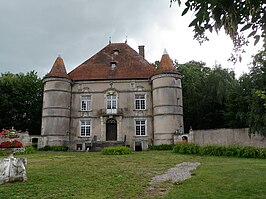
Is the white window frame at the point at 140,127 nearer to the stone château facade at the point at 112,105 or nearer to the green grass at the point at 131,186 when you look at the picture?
the stone château facade at the point at 112,105

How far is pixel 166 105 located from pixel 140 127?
12.4 ft

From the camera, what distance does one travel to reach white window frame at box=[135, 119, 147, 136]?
25.9 m

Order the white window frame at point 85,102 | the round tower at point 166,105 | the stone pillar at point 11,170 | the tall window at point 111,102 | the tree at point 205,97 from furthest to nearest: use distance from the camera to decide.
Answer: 1. the tree at point 205,97
2. the white window frame at point 85,102
3. the tall window at point 111,102
4. the round tower at point 166,105
5. the stone pillar at point 11,170

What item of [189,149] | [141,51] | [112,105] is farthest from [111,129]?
[141,51]

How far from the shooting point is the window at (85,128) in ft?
85.6

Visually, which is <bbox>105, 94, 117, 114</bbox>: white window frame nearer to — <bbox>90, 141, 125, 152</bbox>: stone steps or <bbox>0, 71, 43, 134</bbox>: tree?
<bbox>90, 141, 125, 152</bbox>: stone steps

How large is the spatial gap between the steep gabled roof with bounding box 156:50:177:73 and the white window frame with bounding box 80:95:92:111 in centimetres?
804

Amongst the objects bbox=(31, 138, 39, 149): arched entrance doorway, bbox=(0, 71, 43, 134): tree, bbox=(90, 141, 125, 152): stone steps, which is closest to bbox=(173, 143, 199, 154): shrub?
bbox=(90, 141, 125, 152): stone steps

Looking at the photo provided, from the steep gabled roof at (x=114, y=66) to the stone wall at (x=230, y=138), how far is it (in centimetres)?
911

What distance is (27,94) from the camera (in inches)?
1307

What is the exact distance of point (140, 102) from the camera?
87.2 ft

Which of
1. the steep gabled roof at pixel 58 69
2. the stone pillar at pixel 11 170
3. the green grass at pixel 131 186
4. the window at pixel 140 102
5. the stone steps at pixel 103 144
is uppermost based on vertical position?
the steep gabled roof at pixel 58 69

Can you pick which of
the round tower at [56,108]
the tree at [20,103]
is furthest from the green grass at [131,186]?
the tree at [20,103]

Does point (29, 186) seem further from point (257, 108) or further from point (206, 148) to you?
point (257, 108)
